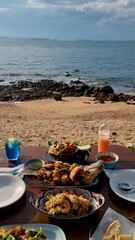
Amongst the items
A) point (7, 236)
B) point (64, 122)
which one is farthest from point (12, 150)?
point (64, 122)

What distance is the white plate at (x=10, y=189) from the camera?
195 cm

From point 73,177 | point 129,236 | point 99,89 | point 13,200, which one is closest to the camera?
point 129,236

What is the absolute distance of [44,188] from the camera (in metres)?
2.10

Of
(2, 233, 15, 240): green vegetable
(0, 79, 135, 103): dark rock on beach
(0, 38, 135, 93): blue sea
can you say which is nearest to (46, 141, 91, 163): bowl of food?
(2, 233, 15, 240): green vegetable

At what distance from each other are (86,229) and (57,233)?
0.58 feet

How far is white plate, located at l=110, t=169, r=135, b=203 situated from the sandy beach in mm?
4317

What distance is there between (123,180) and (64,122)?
22.5 feet

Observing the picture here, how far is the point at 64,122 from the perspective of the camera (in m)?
9.06

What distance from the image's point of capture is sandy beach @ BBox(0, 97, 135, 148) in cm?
717

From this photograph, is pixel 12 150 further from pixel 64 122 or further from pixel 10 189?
pixel 64 122

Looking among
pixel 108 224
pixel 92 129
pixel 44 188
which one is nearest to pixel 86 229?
pixel 108 224

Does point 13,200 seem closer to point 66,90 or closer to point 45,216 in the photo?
point 45,216

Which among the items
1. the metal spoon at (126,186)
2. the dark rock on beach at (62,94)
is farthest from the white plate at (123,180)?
the dark rock on beach at (62,94)

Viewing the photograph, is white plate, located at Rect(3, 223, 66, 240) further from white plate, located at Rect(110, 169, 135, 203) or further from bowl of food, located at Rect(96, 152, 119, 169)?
bowl of food, located at Rect(96, 152, 119, 169)
